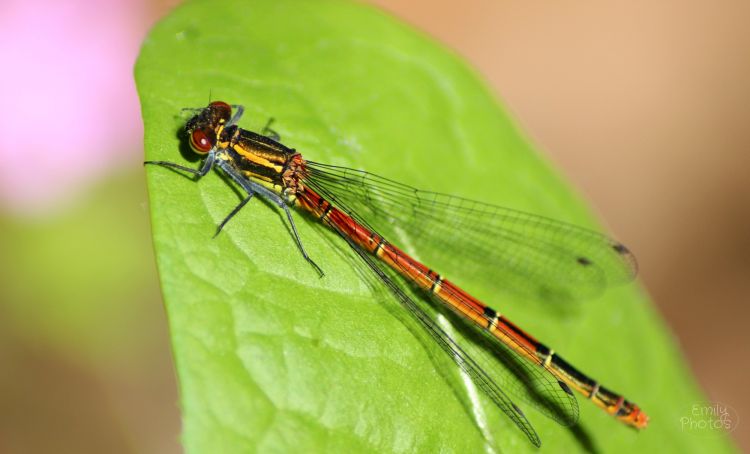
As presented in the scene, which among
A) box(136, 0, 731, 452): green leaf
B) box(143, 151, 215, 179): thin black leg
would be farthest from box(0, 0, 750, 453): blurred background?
box(136, 0, 731, 452): green leaf

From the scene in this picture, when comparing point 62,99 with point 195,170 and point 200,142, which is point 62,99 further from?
point 195,170

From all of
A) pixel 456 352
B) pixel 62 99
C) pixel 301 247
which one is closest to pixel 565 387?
pixel 456 352

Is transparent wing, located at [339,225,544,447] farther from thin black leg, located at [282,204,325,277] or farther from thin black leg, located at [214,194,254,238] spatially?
thin black leg, located at [214,194,254,238]

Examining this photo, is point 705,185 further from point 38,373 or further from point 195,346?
point 195,346

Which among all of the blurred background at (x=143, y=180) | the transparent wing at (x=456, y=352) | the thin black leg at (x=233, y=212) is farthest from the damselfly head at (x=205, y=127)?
the blurred background at (x=143, y=180)

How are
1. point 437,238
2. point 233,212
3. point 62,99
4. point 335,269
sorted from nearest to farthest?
point 233,212 < point 335,269 < point 437,238 < point 62,99

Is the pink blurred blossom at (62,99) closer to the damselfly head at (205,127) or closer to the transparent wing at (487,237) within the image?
the damselfly head at (205,127)
